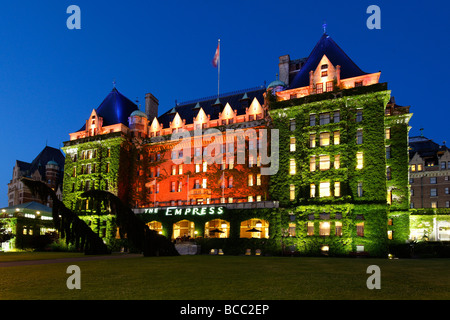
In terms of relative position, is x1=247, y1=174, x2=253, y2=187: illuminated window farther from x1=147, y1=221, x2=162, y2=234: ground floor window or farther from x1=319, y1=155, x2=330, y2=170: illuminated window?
x1=147, y1=221, x2=162, y2=234: ground floor window

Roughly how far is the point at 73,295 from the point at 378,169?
42.3 meters

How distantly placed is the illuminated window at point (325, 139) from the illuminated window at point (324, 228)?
10.8 meters

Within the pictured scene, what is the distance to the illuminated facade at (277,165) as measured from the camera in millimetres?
47188

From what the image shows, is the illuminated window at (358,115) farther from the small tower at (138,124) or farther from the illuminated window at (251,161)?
the small tower at (138,124)

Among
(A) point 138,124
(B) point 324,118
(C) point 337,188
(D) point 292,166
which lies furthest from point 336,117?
(A) point 138,124

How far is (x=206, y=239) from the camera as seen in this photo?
167 ft

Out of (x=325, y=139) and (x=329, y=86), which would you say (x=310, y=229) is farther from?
(x=329, y=86)

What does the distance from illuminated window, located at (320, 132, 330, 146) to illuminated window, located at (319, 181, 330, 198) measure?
5395mm

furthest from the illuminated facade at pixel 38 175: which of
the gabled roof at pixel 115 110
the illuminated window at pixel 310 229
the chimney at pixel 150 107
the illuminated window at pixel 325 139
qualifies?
the illuminated window at pixel 325 139

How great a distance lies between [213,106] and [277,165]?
825 inches

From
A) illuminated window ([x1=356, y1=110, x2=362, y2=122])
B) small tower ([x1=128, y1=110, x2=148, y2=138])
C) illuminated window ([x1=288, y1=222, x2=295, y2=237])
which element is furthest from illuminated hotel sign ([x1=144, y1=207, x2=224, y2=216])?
illuminated window ([x1=356, y1=110, x2=362, y2=122])

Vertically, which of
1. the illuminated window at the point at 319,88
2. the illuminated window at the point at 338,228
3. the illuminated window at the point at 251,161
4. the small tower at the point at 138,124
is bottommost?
the illuminated window at the point at 338,228
